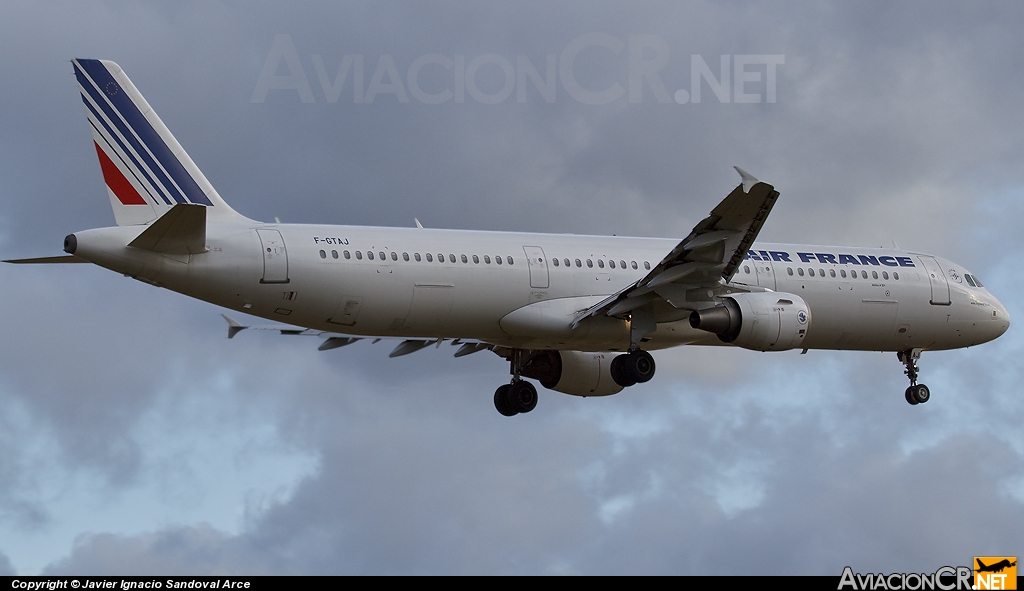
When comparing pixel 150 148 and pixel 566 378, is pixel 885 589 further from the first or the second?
pixel 150 148

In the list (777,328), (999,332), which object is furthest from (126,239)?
(999,332)

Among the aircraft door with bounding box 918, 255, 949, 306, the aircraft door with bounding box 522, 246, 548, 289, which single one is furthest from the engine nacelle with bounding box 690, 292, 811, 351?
the aircraft door with bounding box 918, 255, 949, 306

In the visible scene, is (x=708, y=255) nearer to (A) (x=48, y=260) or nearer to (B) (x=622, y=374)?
(B) (x=622, y=374)

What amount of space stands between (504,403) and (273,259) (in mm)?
9197

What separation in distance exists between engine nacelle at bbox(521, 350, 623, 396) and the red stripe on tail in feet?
38.2

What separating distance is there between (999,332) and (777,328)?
9497 millimetres

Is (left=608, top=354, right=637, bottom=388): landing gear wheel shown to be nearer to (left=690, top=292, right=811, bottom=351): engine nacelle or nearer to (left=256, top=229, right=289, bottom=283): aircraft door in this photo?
(left=690, top=292, right=811, bottom=351): engine nacelle

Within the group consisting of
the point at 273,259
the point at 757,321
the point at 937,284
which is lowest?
the point at 273,259

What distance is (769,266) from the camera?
3491cm

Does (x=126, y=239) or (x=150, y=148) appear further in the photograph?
(x=150, y=148)

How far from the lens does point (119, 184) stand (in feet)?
97.6

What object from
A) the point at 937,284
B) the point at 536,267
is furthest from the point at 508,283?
the point at 937,284

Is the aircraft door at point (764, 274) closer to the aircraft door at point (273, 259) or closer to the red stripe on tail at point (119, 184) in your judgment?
the aircraft door at point (273, 259)

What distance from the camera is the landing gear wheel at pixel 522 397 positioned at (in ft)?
120
